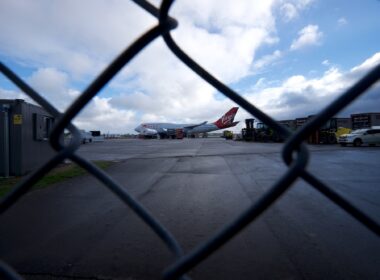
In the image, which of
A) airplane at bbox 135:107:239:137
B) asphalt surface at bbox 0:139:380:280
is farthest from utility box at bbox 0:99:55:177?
airplane at bbox 135:107:239:137

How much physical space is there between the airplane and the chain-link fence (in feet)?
216

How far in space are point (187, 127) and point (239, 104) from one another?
76.8 m

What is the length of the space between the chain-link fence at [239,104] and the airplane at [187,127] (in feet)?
216

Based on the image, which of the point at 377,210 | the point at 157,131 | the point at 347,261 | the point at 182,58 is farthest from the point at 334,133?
the point at 157,131

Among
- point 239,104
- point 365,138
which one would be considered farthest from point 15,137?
point 365,138

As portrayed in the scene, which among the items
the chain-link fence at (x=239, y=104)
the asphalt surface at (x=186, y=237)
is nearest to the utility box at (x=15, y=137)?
the asphalt surface at (x=186, y=237)

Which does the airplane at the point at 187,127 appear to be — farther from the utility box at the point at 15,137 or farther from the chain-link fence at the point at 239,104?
the chain-link fence at the point at 239,104

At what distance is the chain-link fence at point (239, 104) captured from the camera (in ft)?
2.14

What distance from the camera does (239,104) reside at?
0.82 metres

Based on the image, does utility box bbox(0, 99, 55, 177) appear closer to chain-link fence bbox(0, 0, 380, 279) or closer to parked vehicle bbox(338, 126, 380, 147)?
chain-link fence bbox(0, 0, 380, 279)

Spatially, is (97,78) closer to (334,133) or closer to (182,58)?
(182,58)

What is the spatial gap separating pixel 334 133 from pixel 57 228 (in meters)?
34.4

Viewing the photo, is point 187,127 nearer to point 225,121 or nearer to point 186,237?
point 225,121

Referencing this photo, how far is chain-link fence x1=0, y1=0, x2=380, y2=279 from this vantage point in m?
0.65
